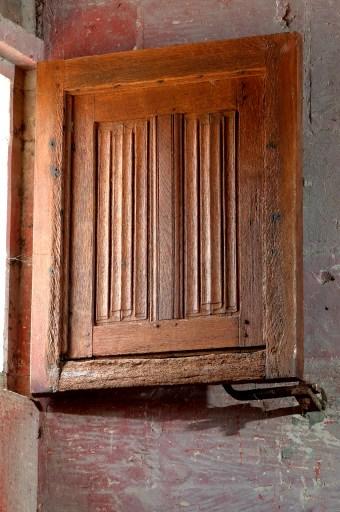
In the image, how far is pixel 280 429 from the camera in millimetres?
4074

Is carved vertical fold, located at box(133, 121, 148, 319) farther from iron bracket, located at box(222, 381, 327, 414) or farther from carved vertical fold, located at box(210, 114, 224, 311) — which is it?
iron bracket, located at box(222, 381, 327, 414)

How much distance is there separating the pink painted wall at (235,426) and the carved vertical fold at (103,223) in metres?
0.35

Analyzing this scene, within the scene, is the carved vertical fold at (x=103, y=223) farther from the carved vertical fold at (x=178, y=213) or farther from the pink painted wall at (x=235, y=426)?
the pink painted wall at (x=235, y=426)

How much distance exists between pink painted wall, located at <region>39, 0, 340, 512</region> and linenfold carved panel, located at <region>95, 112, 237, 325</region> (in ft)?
1.04

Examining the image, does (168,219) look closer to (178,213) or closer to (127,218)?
(178,213)

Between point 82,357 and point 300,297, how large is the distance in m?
0.68

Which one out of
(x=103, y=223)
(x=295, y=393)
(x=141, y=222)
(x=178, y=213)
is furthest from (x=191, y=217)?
(x=295, y=393)

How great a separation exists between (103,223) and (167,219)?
0.21m

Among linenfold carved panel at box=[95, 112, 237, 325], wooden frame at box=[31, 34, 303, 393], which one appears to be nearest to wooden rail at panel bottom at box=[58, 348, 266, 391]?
wooden frame at box=[31, 34, 303, 393]

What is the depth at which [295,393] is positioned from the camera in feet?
12.8

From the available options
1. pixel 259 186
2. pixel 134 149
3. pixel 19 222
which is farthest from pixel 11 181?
pixel 259 186

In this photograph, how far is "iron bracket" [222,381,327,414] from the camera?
3.91m

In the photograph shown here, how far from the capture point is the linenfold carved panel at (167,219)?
4.00 m

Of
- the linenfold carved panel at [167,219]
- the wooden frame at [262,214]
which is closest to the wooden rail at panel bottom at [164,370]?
the wooden frame at [262,214]
